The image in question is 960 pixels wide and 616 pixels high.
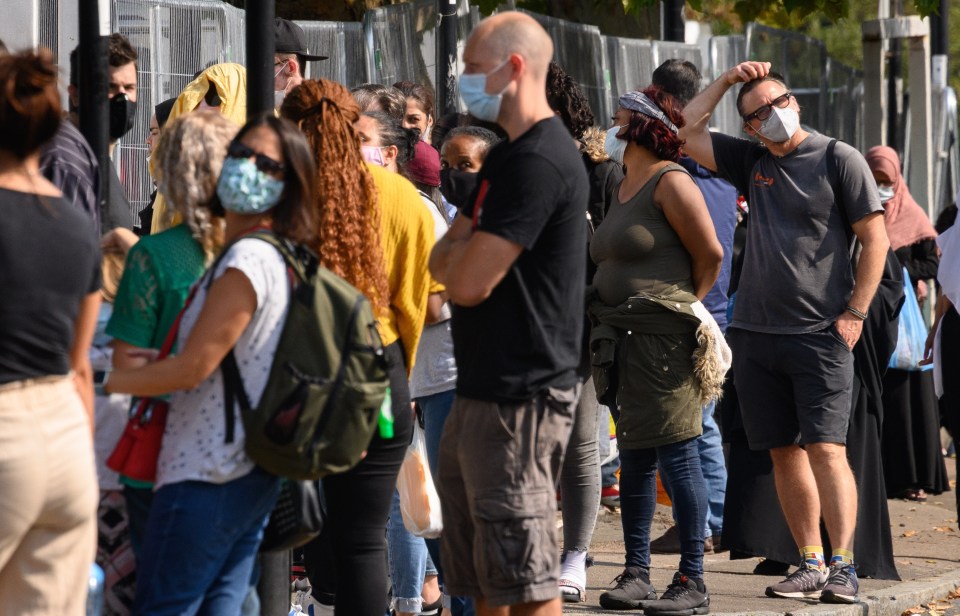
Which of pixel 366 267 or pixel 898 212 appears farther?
pixel 898 212

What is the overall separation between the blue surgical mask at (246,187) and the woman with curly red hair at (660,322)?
99.6 inches

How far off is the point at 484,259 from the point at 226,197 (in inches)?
29.3

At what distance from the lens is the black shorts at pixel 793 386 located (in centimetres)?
660

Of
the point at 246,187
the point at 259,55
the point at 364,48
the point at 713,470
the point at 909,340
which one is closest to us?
the point at 246,187

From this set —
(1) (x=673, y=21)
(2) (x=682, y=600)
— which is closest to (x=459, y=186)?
(2) (x=682, y=600)

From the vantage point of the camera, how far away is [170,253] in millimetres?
3945

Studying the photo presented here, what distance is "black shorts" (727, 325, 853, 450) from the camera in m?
6.60

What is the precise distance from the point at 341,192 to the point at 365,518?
3.24ft

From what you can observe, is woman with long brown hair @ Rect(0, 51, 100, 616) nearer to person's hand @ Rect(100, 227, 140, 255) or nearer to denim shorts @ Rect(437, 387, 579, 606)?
person's hand @ Rect(100, 227, 140, 255)

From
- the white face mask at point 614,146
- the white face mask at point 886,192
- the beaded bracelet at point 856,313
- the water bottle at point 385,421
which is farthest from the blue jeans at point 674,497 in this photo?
the white face mask at point 886,192

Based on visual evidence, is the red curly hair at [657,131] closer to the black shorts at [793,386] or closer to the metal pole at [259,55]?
the black shorts at [793,386]

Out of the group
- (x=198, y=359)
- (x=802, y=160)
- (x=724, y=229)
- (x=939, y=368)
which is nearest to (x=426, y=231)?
(x=198, y=359)

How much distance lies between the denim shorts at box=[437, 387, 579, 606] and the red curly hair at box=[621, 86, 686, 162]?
2.01m

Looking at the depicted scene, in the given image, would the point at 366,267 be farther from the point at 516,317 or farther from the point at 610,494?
the point at 610,494
